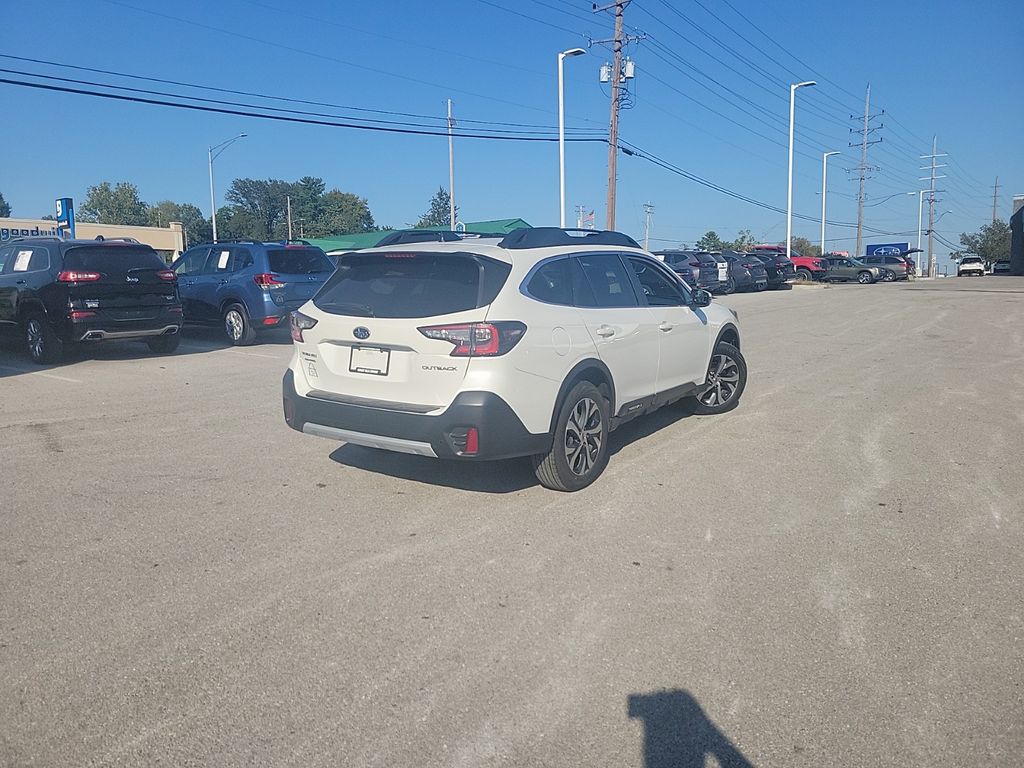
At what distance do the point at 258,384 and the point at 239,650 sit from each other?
670 centimetres

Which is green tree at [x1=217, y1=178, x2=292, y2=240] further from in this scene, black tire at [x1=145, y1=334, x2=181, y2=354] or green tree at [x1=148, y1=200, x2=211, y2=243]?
black tire at [x1=145, y1=334, x2=181, y2=354]

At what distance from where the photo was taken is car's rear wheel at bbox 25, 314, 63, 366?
11.1m

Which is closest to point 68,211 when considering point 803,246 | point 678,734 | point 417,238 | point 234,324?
point 234,324

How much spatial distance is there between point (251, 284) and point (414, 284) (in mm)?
9029

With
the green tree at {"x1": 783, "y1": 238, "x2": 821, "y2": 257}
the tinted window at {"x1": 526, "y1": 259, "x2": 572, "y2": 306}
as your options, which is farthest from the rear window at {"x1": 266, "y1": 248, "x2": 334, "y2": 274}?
the green tree at {"x1": 783, "y1": 238, "x2": 821, "y2": 257}

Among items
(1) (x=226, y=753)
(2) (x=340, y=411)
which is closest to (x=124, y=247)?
(2) (x=340, y=411)

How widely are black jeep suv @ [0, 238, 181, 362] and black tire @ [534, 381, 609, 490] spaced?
324 inches

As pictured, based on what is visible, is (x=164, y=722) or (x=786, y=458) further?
(x=786, y=458)

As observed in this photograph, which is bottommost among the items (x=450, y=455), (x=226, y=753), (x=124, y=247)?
(x=226, y=753)

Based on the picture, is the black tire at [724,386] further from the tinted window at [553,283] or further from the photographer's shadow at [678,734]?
the photographer's shadow at [678,734]

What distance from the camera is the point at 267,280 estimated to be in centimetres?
1335

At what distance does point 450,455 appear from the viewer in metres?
4.92

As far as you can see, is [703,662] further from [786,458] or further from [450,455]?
[786,458]

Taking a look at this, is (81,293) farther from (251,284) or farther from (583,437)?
(583,437)
